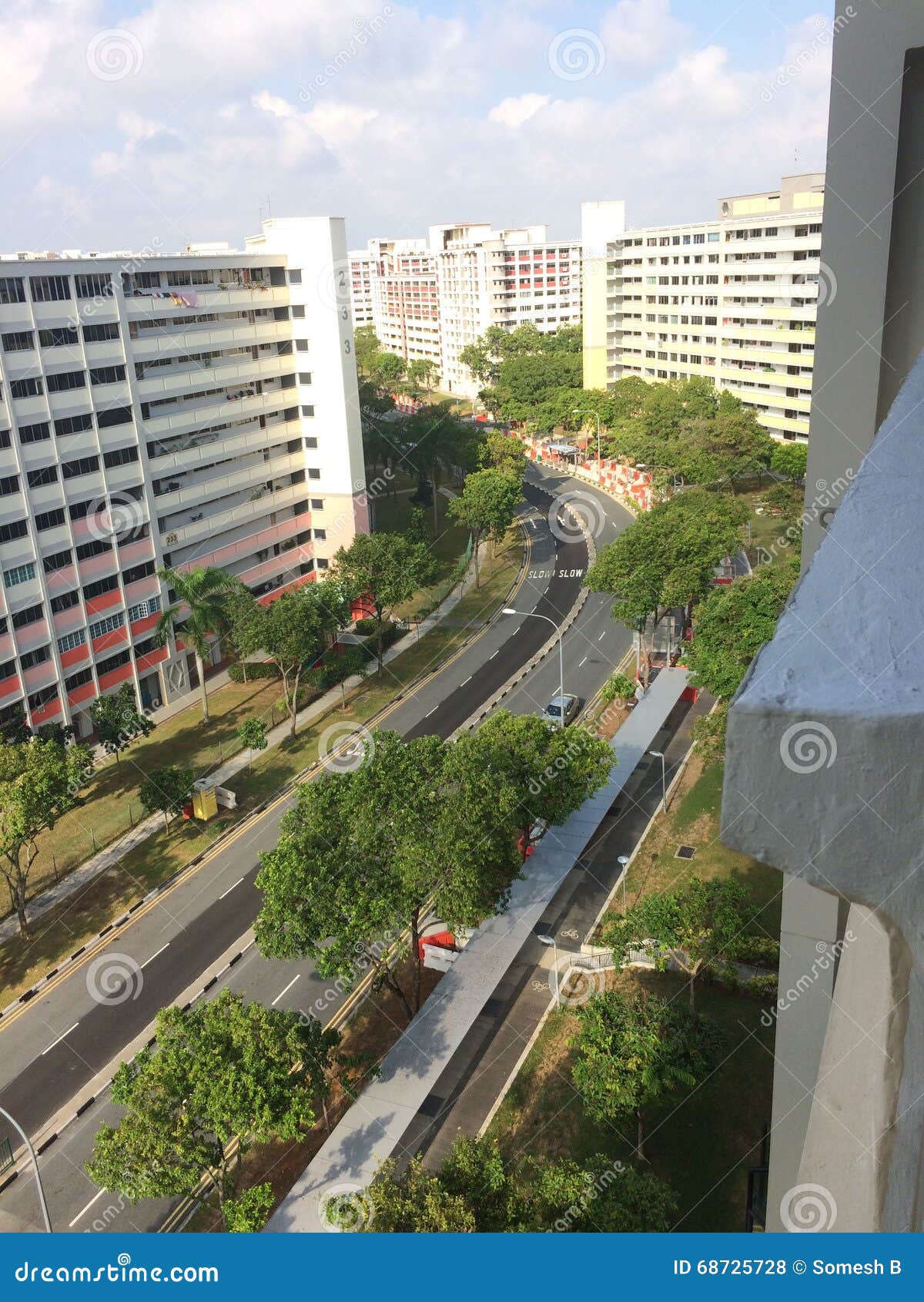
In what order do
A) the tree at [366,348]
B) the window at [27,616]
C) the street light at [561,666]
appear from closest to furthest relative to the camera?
the window at [27,616]
the street light at [561,666]
the tree at [366,348]

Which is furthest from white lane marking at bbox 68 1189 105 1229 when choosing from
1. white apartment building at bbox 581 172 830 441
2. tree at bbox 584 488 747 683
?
white apartment building at bbox 581 172 830 441

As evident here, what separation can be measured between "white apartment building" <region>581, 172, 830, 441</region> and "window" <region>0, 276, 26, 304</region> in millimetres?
39798

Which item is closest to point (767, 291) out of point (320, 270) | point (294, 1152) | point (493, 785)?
point (320, 270)

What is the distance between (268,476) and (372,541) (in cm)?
668

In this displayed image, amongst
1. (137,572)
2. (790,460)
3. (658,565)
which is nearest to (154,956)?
(137,572)

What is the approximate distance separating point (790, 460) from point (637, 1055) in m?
44.6

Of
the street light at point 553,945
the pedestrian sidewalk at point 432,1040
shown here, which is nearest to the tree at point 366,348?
the pedestrian sidewalk at point 432,1040

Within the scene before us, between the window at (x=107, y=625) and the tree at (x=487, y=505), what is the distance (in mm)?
18905

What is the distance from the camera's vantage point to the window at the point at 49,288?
29.0 meters

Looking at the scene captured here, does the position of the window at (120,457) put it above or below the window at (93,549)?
above

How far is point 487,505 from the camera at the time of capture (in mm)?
47312

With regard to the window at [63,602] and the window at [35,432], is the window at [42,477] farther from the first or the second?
the window at [63,602]

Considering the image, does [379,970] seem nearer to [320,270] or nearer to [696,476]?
[320,270]
